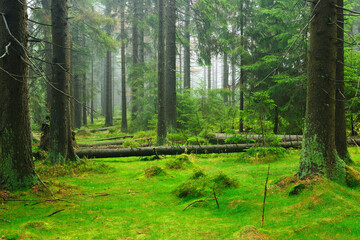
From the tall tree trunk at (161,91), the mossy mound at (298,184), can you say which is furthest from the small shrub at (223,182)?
the tall tree trunk at (161,91)

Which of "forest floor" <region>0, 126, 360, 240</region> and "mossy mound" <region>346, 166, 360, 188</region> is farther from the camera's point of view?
"mossy mound" <region>346, 166, 360, 188</region>

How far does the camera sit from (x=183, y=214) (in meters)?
3.98

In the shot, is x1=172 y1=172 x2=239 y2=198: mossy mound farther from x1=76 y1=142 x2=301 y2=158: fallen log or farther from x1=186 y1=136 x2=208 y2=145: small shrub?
x1=186 y1=136 x2=208 y2=145: small shrub

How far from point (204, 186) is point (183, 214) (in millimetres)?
1187

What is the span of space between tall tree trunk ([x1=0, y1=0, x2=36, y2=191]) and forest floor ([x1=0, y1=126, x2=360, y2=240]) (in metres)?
0.45

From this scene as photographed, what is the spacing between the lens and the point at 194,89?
17422mm

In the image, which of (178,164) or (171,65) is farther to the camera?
(171,65)

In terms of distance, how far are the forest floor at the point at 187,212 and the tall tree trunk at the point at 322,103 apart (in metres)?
0.34

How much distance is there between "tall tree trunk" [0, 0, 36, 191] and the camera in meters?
4.65

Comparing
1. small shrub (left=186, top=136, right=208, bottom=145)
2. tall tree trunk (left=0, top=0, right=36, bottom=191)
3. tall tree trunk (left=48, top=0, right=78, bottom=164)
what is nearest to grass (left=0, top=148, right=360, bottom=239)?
tall tree trunk (left=0, top=0, right=36, bottom=191)

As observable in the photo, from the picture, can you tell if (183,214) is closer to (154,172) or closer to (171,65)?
(154,172)

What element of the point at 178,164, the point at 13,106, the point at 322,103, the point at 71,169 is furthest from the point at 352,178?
the point at 71,169

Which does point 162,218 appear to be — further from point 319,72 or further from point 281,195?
point 319,72

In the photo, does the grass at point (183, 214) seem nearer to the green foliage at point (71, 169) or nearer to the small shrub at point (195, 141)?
the green foliage at point (71, 169)
